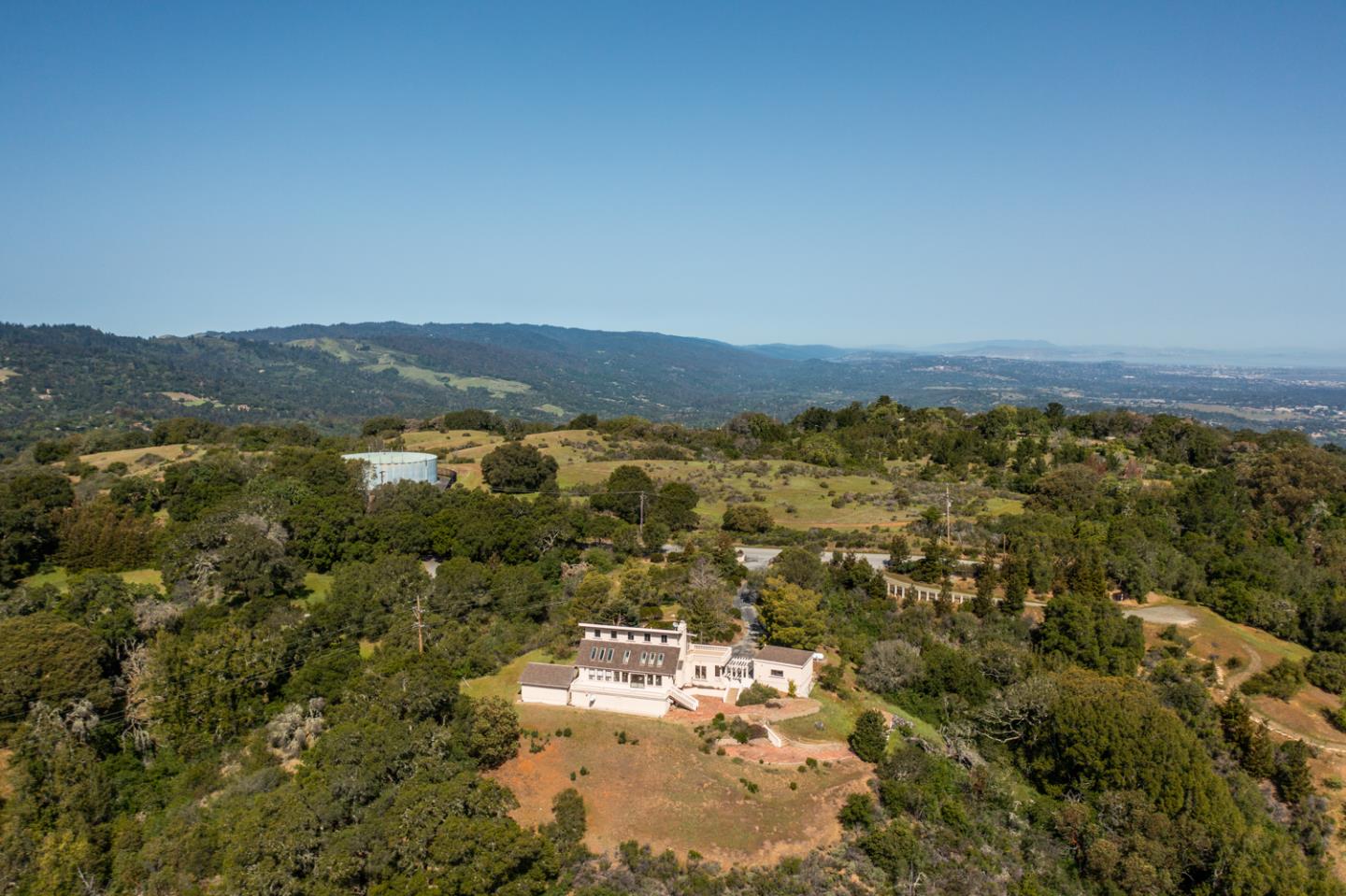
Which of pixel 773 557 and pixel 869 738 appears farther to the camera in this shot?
pixel 773 557

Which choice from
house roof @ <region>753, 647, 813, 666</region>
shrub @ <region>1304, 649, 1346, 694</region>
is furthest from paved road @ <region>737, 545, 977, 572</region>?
shrub @ <region>1304, 649, 1346, 694</region>

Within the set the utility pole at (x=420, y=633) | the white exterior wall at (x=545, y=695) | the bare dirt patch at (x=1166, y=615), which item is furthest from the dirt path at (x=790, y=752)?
the bare dirt patch at (x=1166, y=615)

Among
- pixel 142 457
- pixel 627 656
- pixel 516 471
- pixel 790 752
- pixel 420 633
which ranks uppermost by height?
pixel 516 471

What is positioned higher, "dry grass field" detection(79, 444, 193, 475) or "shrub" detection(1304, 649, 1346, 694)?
"dry grass field" detection(79, 444, 193, 475)

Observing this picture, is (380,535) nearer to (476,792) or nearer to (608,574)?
(608,574)

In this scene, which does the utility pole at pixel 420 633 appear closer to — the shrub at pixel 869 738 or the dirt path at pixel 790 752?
the dirt path at pixel 790 752

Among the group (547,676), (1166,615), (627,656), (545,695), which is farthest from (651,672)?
(1166,615)

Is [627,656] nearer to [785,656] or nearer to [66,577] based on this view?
[785,656]

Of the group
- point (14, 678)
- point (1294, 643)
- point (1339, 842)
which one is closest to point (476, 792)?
point (14, 678)

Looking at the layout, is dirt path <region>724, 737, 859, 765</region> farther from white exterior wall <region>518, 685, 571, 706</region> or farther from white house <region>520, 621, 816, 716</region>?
white exterior wall <region>518, 685, 571, 706</region>
